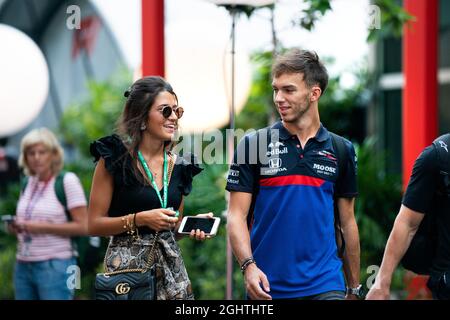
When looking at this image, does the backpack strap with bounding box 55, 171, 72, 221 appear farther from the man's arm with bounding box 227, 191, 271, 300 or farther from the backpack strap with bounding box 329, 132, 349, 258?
the backpack strap with bounding box 329, 132, 349, 258

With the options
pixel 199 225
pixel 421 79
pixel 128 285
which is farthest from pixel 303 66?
pixel 421 79

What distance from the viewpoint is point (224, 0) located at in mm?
5062

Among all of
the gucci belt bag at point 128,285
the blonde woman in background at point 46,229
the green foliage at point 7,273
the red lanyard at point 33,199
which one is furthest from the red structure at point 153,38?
the green foliage at point 7,273

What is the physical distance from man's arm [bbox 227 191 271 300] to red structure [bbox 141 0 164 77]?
2.15 meters

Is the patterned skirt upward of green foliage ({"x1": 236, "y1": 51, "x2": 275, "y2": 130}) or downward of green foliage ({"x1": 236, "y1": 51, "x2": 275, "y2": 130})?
downward

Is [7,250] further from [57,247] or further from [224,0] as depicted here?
[224,0]

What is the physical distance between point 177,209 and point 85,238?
106 inches

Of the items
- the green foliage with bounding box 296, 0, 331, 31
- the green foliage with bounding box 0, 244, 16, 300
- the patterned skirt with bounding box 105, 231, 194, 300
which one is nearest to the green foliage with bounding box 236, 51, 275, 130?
the green foliage with bounding box 296, 0, 331, 31

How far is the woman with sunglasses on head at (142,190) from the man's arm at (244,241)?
12 cm

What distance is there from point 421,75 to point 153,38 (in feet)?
7.54

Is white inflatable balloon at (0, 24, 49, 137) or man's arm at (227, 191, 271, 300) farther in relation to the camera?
white inflatable balloon at (0, 24, 49, 137)

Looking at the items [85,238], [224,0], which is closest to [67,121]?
[85,238]

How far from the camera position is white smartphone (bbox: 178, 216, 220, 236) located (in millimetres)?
3891

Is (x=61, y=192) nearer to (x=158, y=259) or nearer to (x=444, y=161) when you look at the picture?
(x=158, y=259)
